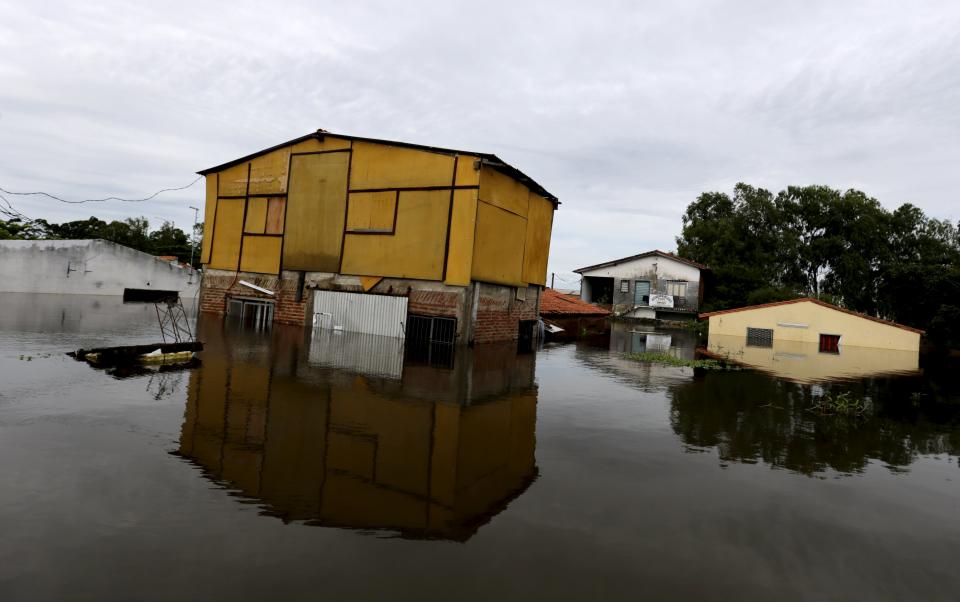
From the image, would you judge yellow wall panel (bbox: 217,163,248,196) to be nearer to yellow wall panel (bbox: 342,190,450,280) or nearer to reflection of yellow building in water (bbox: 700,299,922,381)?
yellow wall panel (bbox: 342,190,450,280)

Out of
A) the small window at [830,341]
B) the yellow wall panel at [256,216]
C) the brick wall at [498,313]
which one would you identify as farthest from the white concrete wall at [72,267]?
the small window at [830,341]

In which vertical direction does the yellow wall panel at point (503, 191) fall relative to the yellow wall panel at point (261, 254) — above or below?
above

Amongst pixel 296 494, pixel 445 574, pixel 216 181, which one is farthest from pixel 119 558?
pixel 216 181

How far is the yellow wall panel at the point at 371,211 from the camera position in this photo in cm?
1978

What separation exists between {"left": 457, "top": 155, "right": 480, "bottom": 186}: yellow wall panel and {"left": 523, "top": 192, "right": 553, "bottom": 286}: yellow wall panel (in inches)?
188

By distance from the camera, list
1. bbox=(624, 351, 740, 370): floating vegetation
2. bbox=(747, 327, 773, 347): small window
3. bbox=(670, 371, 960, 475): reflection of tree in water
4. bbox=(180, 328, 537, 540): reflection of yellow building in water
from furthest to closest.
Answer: bbox=(747, 327, 773, 347): small window, bbox=(624, 351, 740, 370): floating vegetation, bbox=(670, 371, 960, 475): reflection of tree in water, bbox=(180, 328, 537, 540): reflection of yellow building in water

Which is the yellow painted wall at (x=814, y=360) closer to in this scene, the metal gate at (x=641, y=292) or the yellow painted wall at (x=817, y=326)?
the yellow painted wall at (x=817, y=326)

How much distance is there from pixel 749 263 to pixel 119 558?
184 ft

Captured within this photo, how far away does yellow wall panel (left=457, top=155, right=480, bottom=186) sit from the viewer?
18.0m

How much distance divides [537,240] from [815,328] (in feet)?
59.2

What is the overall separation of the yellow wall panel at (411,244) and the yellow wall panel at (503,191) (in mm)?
1385

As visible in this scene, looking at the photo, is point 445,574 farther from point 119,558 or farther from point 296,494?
point 119,558

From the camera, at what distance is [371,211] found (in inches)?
797

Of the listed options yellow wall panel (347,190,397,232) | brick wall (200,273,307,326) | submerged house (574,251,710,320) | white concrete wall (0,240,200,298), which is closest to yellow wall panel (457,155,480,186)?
yellow wall panel (347,190,397,232)
